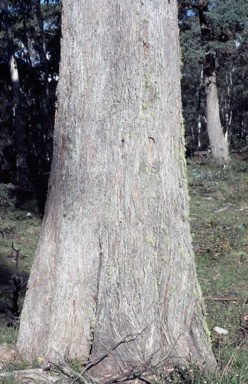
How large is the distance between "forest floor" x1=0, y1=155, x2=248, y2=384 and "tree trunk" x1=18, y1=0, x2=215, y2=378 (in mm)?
333

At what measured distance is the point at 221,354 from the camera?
4.24m

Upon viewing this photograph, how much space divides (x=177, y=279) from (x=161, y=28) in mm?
1759

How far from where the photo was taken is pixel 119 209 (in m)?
3.65

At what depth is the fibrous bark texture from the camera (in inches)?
775

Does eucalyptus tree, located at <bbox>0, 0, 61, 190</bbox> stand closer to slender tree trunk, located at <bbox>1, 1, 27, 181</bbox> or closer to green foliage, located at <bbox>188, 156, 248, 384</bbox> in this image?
slender tree trunk, located at <bbox>1, 1, 27, 181</bbox>

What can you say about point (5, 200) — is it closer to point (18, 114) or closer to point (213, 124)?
point (18, 114)

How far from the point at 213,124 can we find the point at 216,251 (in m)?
12.8

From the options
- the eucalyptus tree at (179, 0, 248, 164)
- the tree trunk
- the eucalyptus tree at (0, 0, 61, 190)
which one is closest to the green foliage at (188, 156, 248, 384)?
the tree trunk

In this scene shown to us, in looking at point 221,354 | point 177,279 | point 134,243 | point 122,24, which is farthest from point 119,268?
point 122,24

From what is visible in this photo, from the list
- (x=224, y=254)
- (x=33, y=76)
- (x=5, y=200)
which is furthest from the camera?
(x=33, y=76)

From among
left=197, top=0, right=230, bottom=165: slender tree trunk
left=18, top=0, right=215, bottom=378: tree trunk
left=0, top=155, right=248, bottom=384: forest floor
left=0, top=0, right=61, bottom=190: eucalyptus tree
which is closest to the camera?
left=18, top=0, right=215, bottom=378: tree trunk

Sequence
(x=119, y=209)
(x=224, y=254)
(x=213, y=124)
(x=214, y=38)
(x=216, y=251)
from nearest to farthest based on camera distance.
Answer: (x=119, y=209) < (x=224, y=254) < (x=216, y=251) < (x=214, y=38) < (x=213, y=124)

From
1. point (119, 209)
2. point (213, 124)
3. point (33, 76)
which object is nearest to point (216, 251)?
point (119, 209)

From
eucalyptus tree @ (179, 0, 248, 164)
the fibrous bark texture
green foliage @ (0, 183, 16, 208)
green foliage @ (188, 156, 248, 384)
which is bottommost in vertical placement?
green foliage @ (188, 156, 248, 384)
